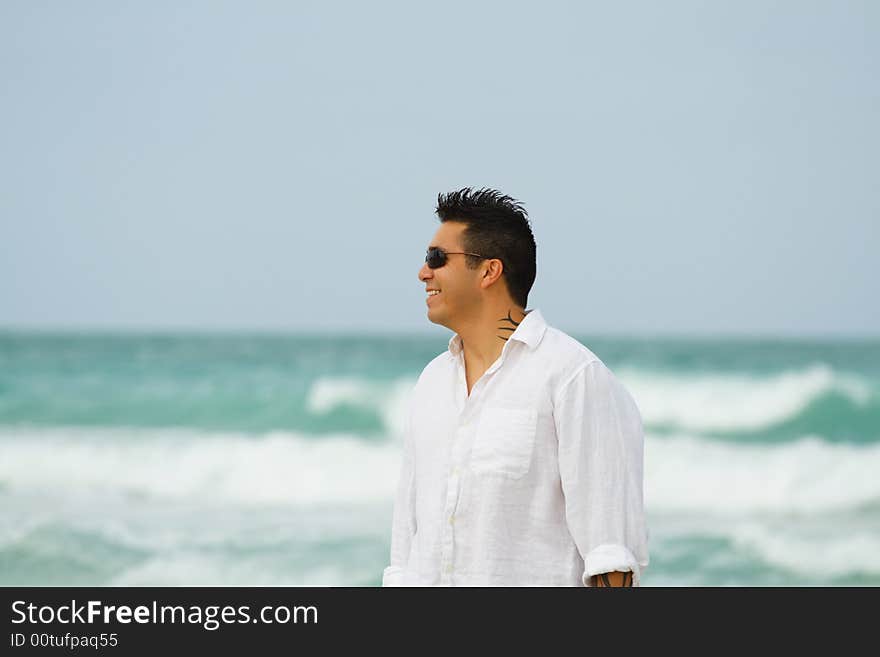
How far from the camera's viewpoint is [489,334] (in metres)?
3.07

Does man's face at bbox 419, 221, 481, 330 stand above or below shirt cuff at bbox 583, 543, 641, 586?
above

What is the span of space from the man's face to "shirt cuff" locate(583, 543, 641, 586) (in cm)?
66

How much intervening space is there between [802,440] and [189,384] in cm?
734

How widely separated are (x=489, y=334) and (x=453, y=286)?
14 cm

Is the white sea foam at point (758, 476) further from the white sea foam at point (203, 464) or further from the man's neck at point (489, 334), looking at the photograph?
the man's neck at point (489, 334)

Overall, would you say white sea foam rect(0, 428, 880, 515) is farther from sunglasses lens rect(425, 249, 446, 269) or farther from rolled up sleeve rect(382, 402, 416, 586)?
sunglasses lens rect(425, 249, 446, 269)

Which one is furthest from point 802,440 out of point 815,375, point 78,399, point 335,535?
point 78,399

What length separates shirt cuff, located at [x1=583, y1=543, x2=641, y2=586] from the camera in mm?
2730

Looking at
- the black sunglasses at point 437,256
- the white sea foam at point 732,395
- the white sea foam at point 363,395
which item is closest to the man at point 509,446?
the black sunglasses at point 437,256

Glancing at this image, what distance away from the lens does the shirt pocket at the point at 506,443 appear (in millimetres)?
2852

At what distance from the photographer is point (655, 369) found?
16703 millimetres

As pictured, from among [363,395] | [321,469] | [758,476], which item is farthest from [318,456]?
[758,476]

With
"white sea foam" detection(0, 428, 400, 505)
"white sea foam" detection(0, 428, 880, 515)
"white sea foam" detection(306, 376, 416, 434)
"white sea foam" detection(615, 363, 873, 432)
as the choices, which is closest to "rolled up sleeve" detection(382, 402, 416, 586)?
"white sea foam" detection(0, 428, 880, 515)
